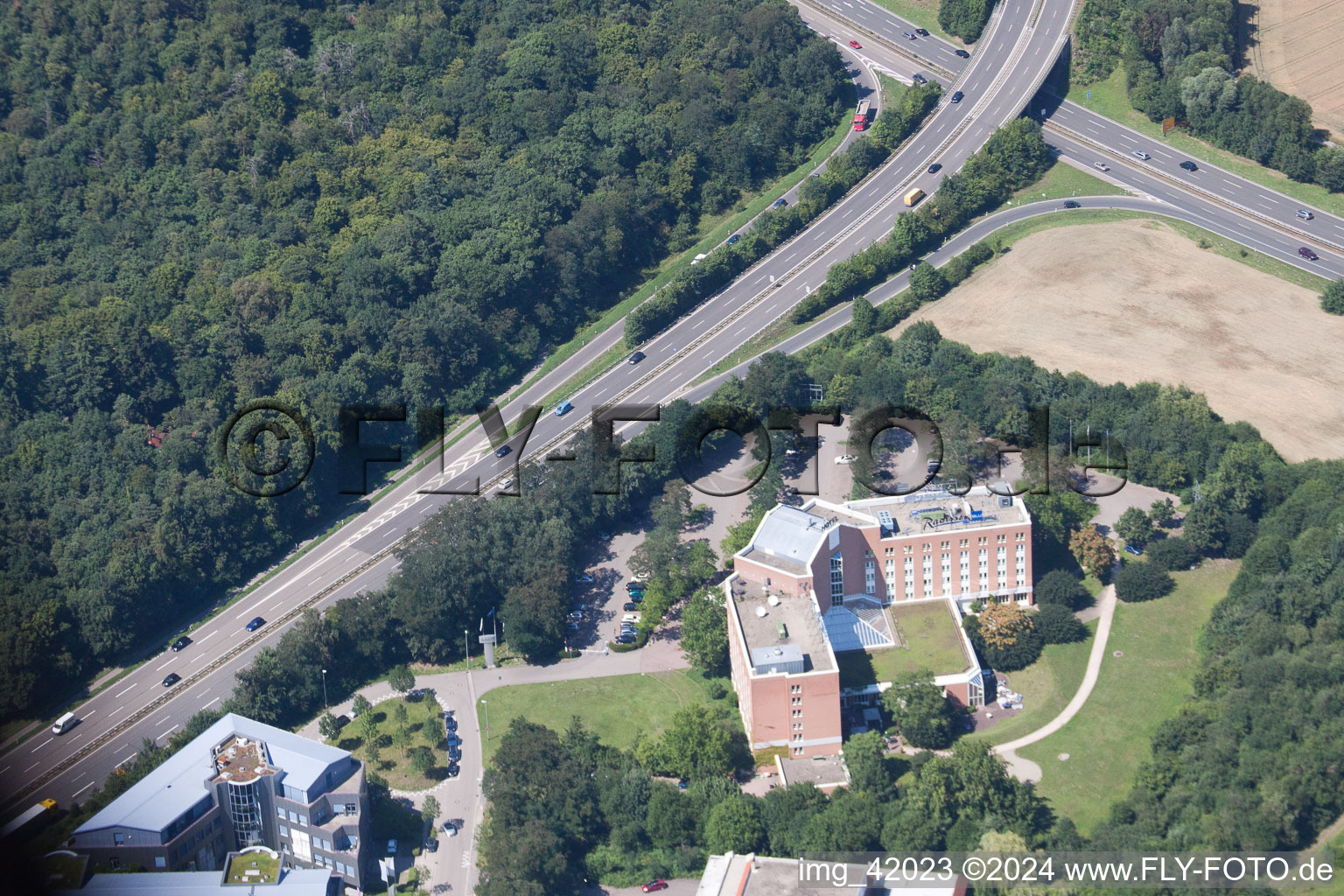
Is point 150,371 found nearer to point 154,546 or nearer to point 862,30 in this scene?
point 154,546

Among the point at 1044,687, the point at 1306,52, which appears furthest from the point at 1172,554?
the point at 1306,52

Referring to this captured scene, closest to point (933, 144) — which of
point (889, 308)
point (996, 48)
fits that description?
point (996, 48)

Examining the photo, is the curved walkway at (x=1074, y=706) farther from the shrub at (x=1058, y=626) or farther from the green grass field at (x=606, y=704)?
the green grass field at (x=606, y=704)

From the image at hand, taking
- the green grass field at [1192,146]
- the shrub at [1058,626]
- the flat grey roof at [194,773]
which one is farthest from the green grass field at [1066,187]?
the flat grey roof at [194,773]

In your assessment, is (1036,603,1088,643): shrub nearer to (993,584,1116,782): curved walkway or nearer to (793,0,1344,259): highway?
(993,584,1116,782): curved walkway

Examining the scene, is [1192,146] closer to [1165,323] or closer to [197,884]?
[1165,323]
